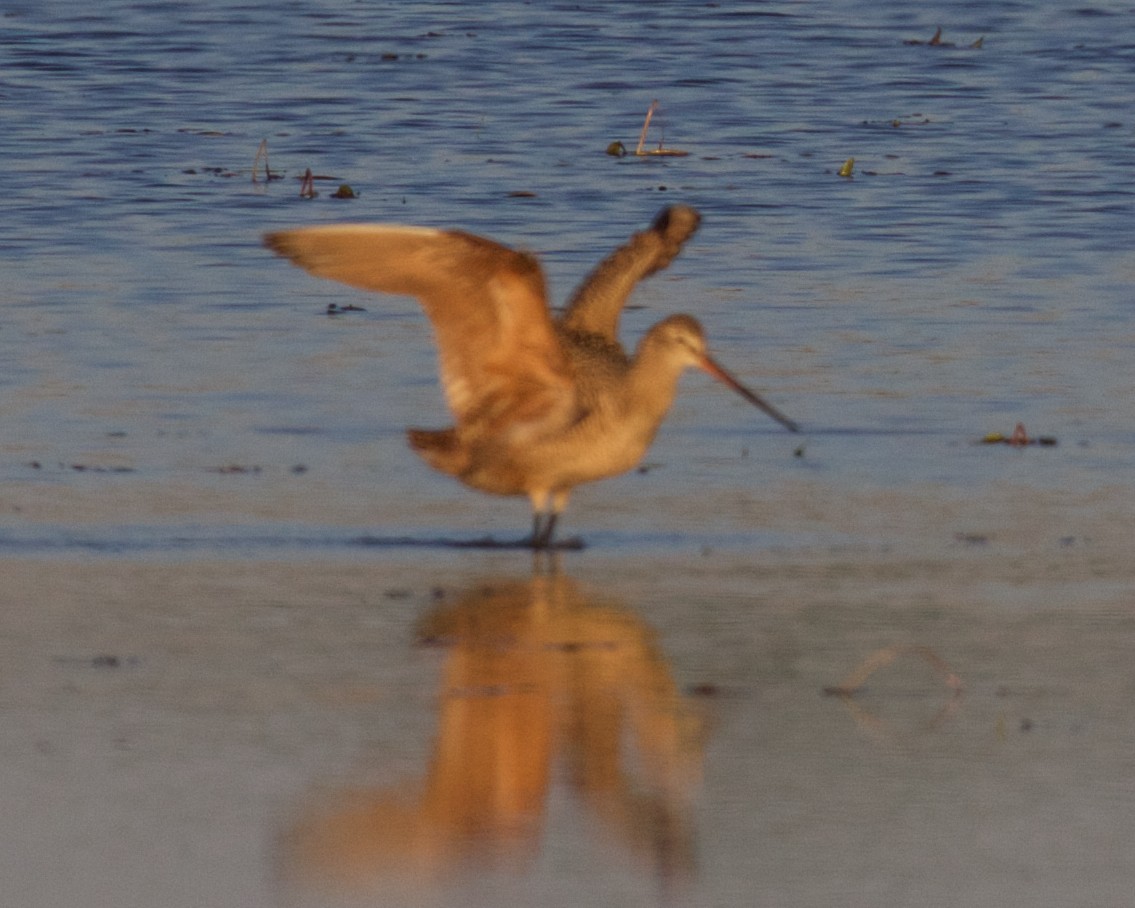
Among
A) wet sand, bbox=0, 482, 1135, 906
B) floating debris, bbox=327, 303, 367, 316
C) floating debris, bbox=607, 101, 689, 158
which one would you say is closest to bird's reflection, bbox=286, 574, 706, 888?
wet sand, bbox=0, 482, 1135, 906

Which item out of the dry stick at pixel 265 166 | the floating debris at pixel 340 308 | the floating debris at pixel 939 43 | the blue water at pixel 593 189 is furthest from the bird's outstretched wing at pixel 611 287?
the floating debris at pixel 939 43

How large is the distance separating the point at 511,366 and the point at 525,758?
Answer: 2.73 metres

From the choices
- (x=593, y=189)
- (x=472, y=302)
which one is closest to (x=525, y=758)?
(x=472, y=302)

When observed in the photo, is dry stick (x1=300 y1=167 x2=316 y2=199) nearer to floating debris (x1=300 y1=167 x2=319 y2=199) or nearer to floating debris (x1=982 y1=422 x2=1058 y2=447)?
floating debris (x1=300 y1=167 x2=319 y2=199)

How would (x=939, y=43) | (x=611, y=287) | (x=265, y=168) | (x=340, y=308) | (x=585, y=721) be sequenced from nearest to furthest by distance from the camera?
(x=585, y=721), (x=611, y=287), (x=340, y=308), (x=265, y=168), (x=939, y=43)

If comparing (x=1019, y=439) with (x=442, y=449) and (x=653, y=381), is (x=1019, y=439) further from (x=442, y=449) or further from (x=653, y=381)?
(x=442, y=449)

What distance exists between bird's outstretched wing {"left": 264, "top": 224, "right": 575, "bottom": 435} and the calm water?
41cm

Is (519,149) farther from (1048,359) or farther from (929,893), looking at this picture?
(929,893)

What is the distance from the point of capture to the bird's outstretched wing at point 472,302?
25.6ft

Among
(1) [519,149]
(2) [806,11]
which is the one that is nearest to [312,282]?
(1) [519,149]

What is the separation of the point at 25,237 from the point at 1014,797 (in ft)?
30.3

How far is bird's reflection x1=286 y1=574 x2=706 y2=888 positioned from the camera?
16.4 ft

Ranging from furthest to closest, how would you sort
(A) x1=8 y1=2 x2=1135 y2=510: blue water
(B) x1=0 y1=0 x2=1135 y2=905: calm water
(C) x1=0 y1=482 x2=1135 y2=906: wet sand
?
(A) x1=8 y1=2 x2=1135 y2=510: blue water, (B) x1=0 y1=0 x2=1135 y2=905: calm water, (C) x1=0 y1=482 x2=1135 y2=906: wet sand

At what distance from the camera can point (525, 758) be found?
5.55 metres
